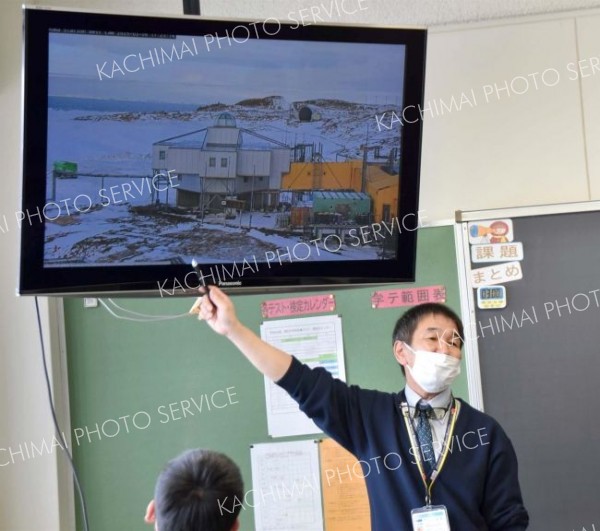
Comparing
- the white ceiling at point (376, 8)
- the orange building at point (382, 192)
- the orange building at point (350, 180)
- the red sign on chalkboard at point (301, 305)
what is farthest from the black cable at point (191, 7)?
the red sign on chalkboard at point (301, 305)

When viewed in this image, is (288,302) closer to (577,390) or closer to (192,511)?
(577,390)

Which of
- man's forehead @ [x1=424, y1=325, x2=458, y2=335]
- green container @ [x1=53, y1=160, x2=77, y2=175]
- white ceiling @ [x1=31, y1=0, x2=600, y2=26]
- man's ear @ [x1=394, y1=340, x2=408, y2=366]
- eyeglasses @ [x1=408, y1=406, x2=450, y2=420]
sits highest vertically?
white ceiling @ [x1=31, y1=0, x2=600, y2=26]

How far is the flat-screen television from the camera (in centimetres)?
193

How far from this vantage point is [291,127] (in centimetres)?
209

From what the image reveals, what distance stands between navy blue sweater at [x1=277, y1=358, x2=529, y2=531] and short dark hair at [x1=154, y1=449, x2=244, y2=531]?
0.56 metres

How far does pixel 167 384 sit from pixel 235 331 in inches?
48.5

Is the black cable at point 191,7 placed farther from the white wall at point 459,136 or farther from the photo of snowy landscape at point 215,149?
the white wall at point 459,136

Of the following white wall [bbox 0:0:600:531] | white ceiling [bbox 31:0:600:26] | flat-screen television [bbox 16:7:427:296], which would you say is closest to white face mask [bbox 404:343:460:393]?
flat-screen television [bbox 16:7:427:296]

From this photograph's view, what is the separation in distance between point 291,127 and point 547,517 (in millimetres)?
1853

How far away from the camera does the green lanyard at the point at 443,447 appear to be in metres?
2.12

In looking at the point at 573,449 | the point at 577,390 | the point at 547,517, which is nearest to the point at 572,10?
the point at 577,390

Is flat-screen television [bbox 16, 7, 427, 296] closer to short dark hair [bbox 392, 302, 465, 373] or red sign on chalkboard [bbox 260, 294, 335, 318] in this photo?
short dark hair [bbox 392, 302, 465, 373]

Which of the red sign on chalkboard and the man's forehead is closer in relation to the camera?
the man's forehead

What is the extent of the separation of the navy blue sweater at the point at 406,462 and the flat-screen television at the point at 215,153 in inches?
12.8
